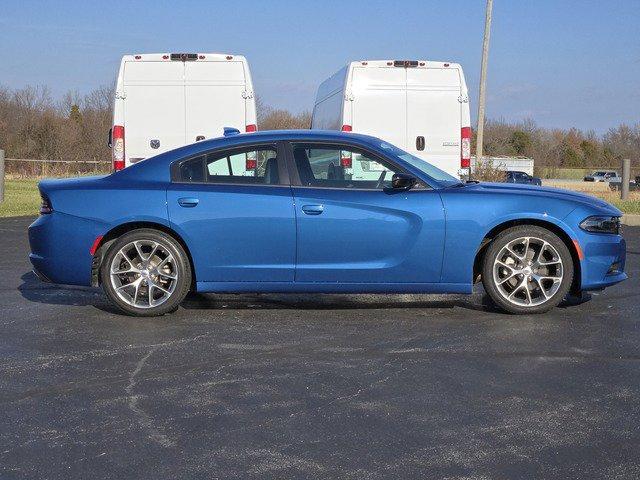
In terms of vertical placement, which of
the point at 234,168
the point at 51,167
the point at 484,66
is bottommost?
the point at 234,168

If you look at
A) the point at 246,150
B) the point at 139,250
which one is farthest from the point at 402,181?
the point at 139,250

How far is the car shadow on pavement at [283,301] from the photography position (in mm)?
8297

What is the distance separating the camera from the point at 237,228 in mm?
7699

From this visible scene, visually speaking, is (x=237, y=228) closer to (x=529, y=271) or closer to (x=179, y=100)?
(x=529, y=271)

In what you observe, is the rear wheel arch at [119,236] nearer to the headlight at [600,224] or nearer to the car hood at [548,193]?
the car hood at [548,193]

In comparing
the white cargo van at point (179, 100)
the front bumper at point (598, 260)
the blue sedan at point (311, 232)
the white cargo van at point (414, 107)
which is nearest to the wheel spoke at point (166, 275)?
A: the blue sedan at point (311, 232)

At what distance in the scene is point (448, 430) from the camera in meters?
4.66

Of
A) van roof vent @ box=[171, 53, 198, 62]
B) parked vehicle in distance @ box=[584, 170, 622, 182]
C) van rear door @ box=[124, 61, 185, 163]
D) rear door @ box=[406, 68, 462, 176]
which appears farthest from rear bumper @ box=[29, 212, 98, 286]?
parked vehicle in distance @ box=[584, 170, 622, 182]

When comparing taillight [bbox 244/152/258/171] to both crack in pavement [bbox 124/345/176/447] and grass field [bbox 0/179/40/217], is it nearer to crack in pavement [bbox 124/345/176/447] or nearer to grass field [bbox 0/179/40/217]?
crack in pavement [bbox 124/345/176/447]

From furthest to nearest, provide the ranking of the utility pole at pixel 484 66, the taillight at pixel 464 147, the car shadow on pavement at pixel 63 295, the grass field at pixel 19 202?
1. the utility pole at pixel 484 66
2. the grass field at pixel 19 202
3. the taillight at pixel 464 147
4. the car shadow on pavement at pixel 63 295

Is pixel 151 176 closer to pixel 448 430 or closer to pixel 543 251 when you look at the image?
pixel 543 251

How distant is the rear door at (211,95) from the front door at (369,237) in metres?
7.18

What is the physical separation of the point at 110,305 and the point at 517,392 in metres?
4.23

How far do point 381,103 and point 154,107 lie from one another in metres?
3.55
